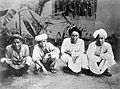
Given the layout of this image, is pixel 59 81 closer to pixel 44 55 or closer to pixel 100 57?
pixel 44 55

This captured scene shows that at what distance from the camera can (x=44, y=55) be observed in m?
2.37

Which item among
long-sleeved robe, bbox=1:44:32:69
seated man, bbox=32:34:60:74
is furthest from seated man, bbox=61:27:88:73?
long-sleeved robe, bbox=1:44:32:69

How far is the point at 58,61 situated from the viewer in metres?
2.36

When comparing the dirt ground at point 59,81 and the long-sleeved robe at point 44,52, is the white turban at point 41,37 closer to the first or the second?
the long-sleeved robe at point 44,52

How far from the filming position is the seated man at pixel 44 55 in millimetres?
2354

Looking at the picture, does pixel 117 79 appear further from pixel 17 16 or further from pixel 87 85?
pixel 17 16

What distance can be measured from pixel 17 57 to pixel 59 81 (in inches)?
21.7

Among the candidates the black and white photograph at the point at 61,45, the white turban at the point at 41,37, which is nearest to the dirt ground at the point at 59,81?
the black and white photograph at the point at 61,45

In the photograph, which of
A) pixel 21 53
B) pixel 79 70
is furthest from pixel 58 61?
pixel 21 53

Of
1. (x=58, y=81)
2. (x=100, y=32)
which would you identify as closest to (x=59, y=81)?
(x=58, y=81)

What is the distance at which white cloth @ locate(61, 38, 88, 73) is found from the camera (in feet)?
7.75

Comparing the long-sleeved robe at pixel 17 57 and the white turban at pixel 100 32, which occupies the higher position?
the white turban at pixel 100 32

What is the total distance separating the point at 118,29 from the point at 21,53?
1.14 meters

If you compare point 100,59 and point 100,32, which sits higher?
point 100,32
